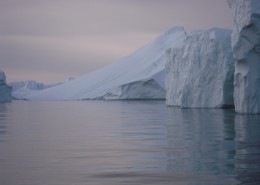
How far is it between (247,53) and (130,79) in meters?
54.2

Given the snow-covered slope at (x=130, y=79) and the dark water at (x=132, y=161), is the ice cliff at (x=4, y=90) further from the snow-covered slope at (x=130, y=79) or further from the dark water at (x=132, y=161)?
the dark water at (x=132, y=161)

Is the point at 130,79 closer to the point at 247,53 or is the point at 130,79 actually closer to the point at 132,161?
the point at 247,53

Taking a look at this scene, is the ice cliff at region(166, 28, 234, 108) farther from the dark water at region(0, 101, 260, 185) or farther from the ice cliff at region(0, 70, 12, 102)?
the ice cliff at region(0, 70, 12, 102)

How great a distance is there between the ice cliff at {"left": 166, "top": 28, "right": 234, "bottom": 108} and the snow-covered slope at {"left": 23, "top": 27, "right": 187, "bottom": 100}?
93.0 ft

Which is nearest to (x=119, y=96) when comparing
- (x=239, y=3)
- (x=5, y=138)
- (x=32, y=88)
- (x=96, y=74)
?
(x=96, y=74)

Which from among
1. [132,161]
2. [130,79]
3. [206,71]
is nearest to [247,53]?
[206,71]

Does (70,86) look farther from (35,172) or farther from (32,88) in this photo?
(35,172)

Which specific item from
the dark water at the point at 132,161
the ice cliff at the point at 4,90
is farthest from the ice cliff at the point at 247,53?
the ice cliff at the point at 4,90

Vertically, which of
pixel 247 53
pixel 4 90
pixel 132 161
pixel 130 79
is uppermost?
pixel 247 53

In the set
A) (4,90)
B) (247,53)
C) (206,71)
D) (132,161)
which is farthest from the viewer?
(4,90)

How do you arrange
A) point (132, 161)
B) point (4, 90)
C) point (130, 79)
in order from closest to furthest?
point (132, 161), point (4, 90), point (130, 79)

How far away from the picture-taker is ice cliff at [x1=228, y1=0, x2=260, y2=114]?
2223cm

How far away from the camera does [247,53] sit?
2314 cm

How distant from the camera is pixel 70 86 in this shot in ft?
326
